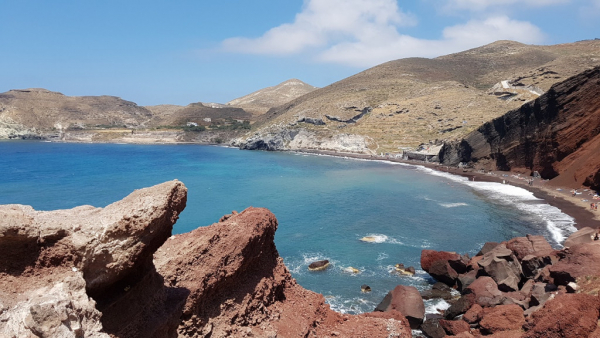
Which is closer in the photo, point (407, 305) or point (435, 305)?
point (407, 305)

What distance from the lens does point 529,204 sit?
42594 mm

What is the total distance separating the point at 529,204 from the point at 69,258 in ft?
153

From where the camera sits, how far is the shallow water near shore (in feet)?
89.0

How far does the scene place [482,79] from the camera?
472 ft

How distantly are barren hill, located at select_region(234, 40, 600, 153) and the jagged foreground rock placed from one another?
3263 inches

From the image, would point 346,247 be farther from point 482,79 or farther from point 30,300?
point 482,79

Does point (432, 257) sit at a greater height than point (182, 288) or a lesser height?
lesser

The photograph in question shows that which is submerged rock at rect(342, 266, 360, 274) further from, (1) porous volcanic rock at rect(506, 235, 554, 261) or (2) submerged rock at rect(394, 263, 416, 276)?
(1) porous volcanic rock at rect(506, 235, 554, 261)

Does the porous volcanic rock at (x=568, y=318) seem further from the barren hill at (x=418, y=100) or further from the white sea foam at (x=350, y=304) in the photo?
the barren hill at (x=418, y=100)

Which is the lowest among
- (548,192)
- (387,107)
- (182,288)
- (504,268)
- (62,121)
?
(504,268)

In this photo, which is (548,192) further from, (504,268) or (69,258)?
(69,258)

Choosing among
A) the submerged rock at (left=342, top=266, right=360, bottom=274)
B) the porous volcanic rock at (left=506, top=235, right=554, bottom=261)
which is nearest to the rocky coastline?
the porous volcanic rock at (left=506, top=235, right=554, bottom=261)

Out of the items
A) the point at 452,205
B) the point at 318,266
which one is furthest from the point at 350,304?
the point at 452,205

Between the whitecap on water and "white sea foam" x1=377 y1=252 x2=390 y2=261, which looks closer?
"white sea foam" x1=377 y1=252 x2=390 y2=261
